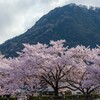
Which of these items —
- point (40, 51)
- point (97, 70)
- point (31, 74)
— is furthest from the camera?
point (40, 51)

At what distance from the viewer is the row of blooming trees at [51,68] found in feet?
122

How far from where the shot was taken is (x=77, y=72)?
39.2 meters

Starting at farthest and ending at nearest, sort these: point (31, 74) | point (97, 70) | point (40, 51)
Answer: point (40, 51)
point (31, 74)
point (97, 70)

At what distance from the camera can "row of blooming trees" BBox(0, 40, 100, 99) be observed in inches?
1460

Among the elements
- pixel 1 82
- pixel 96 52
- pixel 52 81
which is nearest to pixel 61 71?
pixel 52 81

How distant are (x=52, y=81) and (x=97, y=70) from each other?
7.12m

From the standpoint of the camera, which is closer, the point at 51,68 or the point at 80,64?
the point at 51,68

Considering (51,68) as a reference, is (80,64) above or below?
above

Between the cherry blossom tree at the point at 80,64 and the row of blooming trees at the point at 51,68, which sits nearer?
the row of blooming trees at the point at 51,68

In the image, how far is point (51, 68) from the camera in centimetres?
3719

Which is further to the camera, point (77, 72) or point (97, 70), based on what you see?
point (77, 72)

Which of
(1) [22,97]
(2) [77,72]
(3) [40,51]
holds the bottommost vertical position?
(1) [22,97]

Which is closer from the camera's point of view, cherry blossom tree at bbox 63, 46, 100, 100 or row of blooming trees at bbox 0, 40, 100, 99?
row of blooming trees at bbox 0, 40, 100, 99

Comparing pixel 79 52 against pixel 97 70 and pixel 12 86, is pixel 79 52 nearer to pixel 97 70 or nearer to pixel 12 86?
pixel 97 70
